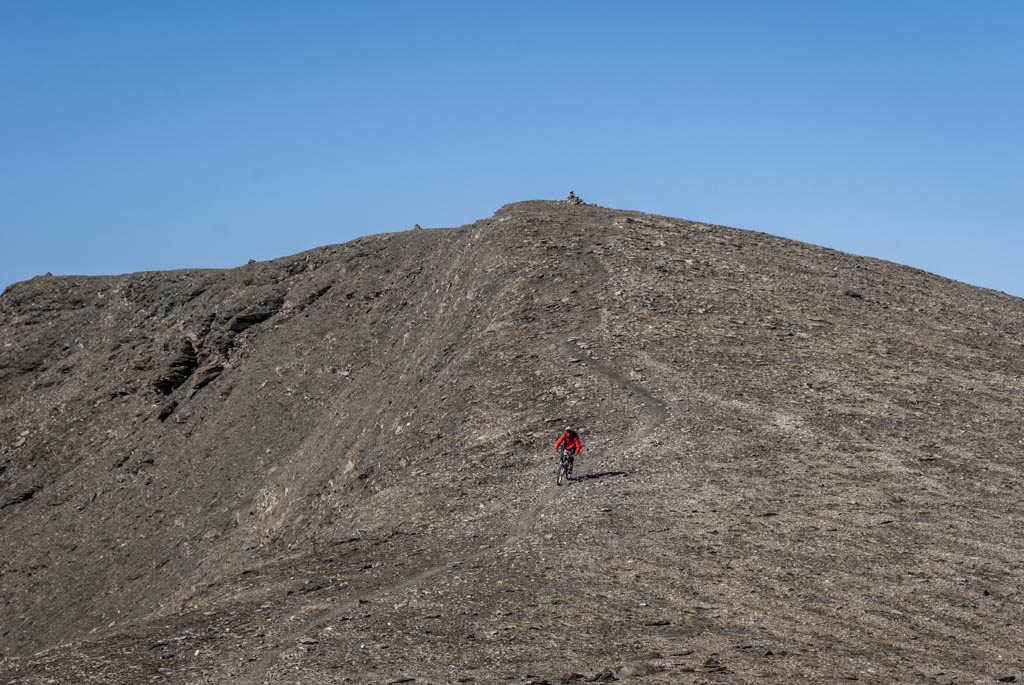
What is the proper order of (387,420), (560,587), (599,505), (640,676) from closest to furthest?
1. (640,676)
2. (560,587)
3. (599,505)
4. (387,420)

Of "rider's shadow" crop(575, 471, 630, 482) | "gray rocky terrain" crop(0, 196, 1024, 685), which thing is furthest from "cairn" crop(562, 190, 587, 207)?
"rider's shadow" crop(575, 471, 630, 482)

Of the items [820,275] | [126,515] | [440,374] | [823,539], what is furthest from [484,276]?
[823,539]

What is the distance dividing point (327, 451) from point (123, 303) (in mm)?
→ 33150

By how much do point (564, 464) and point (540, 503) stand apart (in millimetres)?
1372

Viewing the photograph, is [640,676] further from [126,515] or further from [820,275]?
[126,515]

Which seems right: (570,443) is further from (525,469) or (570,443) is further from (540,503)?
(525,469)

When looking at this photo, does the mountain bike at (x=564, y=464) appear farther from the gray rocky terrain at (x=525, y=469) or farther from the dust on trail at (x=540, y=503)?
the gray rocky terrain at (x=525, y=469)

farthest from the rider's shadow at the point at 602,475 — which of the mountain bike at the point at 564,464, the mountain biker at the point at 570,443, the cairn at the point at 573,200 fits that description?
the cairn at the point at 573,200

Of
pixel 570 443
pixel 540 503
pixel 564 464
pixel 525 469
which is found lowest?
pixel 540 503

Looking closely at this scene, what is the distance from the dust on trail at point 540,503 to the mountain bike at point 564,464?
0.95 ft

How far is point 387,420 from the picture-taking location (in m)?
36.9

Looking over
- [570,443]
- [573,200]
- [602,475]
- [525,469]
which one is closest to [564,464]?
[570,443]

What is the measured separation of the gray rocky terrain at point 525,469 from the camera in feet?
57.0

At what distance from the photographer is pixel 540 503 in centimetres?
2517
